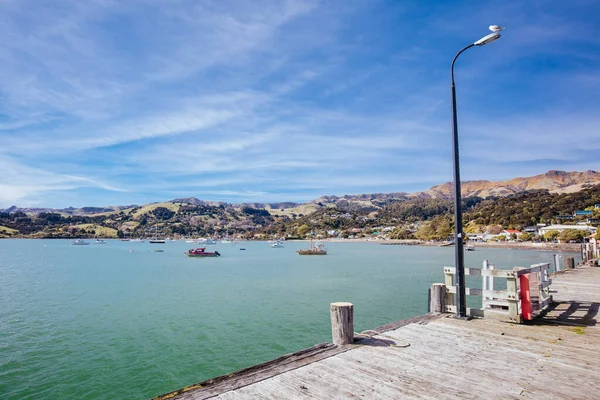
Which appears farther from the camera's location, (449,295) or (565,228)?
(565,228)

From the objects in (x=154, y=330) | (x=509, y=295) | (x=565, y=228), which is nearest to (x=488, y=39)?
(x=509, y=295)

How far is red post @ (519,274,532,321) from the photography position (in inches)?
394

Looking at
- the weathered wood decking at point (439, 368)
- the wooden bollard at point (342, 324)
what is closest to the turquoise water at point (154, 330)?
the wooden bollard at point (342, 324)

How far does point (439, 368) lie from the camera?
6625mm

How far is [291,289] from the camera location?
36969 millimetres

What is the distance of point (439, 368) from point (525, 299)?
16.8 feet

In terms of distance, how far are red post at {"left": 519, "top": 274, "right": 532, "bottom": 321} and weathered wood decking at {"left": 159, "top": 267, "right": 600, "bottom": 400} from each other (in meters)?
0.38

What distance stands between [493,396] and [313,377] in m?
2.81

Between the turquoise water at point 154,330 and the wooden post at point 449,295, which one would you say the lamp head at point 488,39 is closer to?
the wooden post at point 449,295

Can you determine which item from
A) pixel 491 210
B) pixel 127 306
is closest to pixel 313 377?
pixel 127 306

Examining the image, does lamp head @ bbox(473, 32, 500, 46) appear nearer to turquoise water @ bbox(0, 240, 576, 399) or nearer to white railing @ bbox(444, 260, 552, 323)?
white railing @ bbox(444, 260, 552, 323)

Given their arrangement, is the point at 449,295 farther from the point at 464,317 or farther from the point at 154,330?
the point at 154,330

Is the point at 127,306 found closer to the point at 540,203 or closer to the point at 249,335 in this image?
the point at 249,335

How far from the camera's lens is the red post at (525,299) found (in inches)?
394
